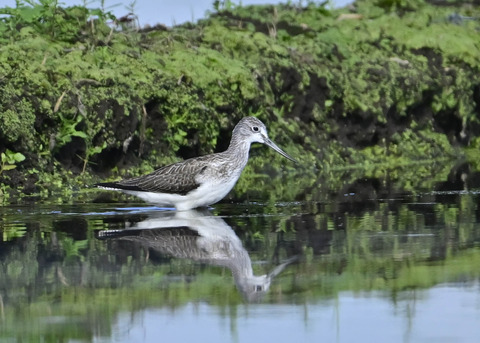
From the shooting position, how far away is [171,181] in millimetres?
13836

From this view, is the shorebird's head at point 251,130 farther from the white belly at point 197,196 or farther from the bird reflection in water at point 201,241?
the bird reflection in water at point 201,241

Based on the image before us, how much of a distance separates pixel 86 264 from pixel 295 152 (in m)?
11.0

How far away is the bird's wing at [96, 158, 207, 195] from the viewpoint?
45.0 feet

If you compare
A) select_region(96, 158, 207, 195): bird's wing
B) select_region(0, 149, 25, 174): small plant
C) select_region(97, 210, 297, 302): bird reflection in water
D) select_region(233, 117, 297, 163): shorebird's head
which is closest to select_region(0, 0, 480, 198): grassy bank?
select_region(0, 149, 25, 174): small plant

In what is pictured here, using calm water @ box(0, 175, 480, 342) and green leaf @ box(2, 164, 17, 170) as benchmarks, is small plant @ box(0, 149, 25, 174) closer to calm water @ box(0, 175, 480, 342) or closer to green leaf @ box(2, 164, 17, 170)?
green leaf @ box(2, 164, 17, 170)

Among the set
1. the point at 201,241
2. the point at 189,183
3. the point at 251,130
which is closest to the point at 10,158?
the point at 189,183

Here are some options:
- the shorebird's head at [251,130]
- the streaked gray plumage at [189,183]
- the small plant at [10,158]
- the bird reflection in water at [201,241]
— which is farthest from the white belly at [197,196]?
the small plant at [10,158]

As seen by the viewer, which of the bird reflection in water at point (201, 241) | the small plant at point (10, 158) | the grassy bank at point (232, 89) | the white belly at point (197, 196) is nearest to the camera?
the bird reflection in water at point (201, 241)

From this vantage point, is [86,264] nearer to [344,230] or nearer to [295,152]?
[344,230]

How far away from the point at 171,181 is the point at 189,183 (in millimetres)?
244

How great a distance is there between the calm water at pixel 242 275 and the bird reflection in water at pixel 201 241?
16mm

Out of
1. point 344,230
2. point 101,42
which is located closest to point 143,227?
point 344,230

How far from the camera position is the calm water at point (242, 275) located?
6.87 metres

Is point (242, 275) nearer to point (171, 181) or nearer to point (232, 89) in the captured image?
point (171, 181)
